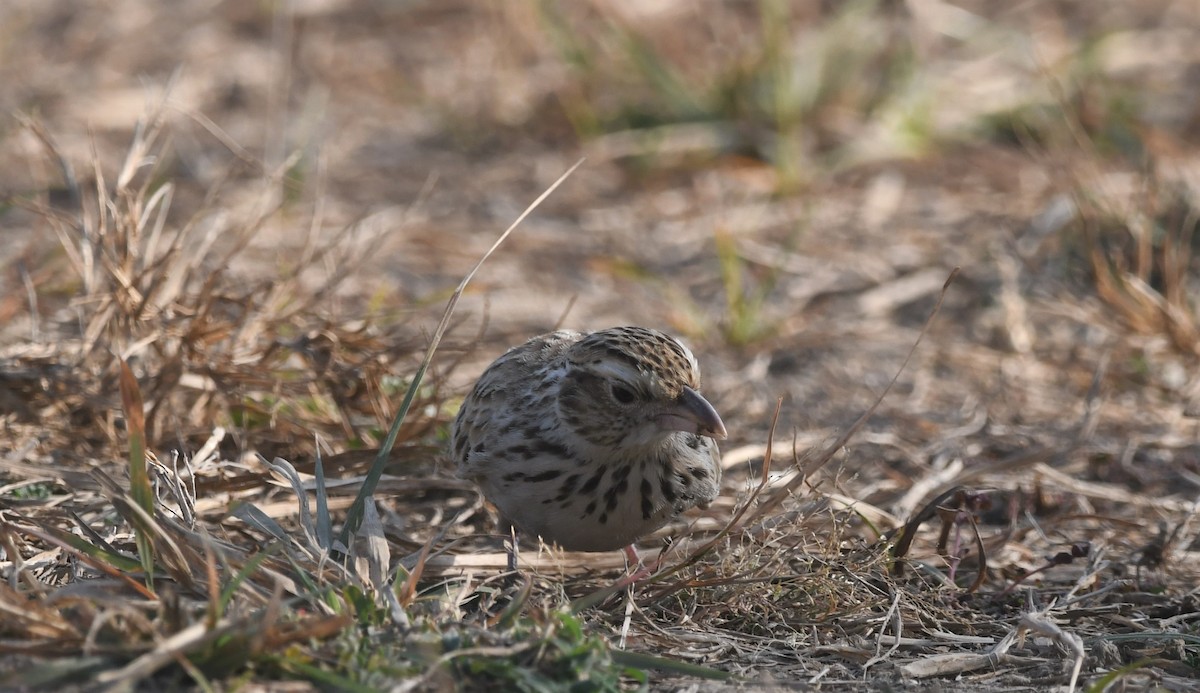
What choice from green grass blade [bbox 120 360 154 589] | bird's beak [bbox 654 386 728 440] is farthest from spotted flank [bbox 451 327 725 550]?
green grass blade [bbox 120 360 154 589]

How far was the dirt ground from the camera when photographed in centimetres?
439

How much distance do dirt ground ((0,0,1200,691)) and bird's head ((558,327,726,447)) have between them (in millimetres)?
336

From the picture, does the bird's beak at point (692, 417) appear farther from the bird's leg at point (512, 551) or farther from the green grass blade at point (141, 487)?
the green grass blade at point (141, 487)

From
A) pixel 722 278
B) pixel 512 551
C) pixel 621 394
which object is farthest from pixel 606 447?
pixel 722 278

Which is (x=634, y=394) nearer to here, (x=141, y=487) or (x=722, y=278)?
(x=141, y=487)

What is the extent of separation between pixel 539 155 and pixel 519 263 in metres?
1.71

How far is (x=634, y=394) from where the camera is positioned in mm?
4316

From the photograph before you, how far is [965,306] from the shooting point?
803cm

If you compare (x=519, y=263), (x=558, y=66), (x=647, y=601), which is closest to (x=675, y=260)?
(x=519, y=263)

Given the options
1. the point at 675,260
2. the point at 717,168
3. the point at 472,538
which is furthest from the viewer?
the point at 717,168

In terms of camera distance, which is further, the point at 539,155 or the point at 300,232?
the point at 539,155

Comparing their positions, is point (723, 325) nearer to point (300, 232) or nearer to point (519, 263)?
point (519, 263)

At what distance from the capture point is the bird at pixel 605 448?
170 inches

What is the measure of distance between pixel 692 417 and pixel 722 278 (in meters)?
4.08
